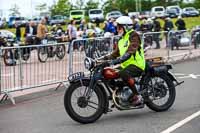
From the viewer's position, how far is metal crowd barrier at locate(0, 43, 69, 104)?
11398 mm

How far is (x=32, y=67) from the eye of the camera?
12.4m

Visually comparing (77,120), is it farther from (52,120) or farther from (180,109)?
(180,109)

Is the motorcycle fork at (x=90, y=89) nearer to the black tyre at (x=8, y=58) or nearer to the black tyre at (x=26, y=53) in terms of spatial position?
the black tyre at (x=8, y=58)

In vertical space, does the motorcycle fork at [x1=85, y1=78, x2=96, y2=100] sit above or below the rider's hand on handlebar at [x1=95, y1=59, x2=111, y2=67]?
below

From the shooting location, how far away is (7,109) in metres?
10.3

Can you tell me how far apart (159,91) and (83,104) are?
149 cm

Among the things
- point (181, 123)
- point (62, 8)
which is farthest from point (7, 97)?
point (62, 8)

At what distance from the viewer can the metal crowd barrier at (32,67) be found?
11398mm

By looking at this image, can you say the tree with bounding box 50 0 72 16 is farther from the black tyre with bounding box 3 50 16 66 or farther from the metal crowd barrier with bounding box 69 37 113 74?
the black tyre with bounding box 3 50 16 66

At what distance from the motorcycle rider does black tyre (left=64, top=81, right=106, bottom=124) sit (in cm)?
54

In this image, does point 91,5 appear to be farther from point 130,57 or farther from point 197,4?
point 130,57

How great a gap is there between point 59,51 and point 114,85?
15.8 ft

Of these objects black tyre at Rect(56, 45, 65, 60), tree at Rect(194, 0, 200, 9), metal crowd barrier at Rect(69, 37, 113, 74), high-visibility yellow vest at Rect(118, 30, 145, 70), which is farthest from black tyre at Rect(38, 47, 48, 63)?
tree at Rect(194, 0, 200, 9)

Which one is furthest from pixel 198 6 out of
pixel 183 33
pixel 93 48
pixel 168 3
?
pixel 93 48
